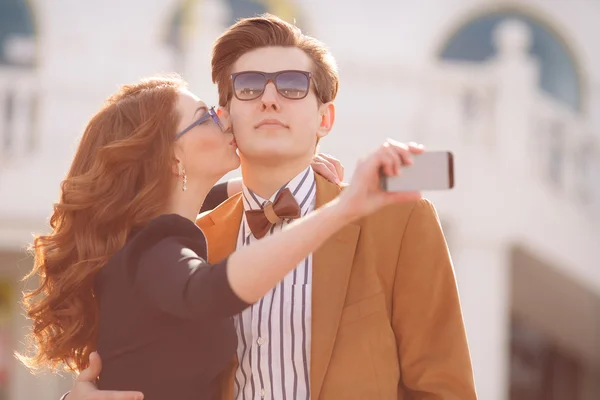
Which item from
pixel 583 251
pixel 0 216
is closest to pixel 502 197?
pixel 583 251

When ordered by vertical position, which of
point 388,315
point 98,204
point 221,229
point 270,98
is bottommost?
point 388,315

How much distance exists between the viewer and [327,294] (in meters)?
2.75

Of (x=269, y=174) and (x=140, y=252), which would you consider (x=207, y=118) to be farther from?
(x=140, y=252)

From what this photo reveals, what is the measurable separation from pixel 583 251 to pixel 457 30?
3837mm

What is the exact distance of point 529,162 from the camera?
9078 mm

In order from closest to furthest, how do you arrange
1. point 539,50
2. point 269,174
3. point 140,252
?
point 140,252, point 269,174, point 539,50

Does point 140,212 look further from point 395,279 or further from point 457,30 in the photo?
point 457,30

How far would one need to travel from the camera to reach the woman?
256cm

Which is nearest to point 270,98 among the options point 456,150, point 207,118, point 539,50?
point 207,118

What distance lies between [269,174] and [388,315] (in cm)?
52

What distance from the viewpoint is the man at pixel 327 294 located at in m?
2.70

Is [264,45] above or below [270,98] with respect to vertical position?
above

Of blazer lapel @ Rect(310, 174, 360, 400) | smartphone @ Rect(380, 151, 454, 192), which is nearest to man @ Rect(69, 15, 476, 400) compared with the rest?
blazer lapel @ Rect(310, 174, 360, 400)

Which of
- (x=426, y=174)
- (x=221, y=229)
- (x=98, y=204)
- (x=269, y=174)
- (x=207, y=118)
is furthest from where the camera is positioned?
(x=221, y=229)
